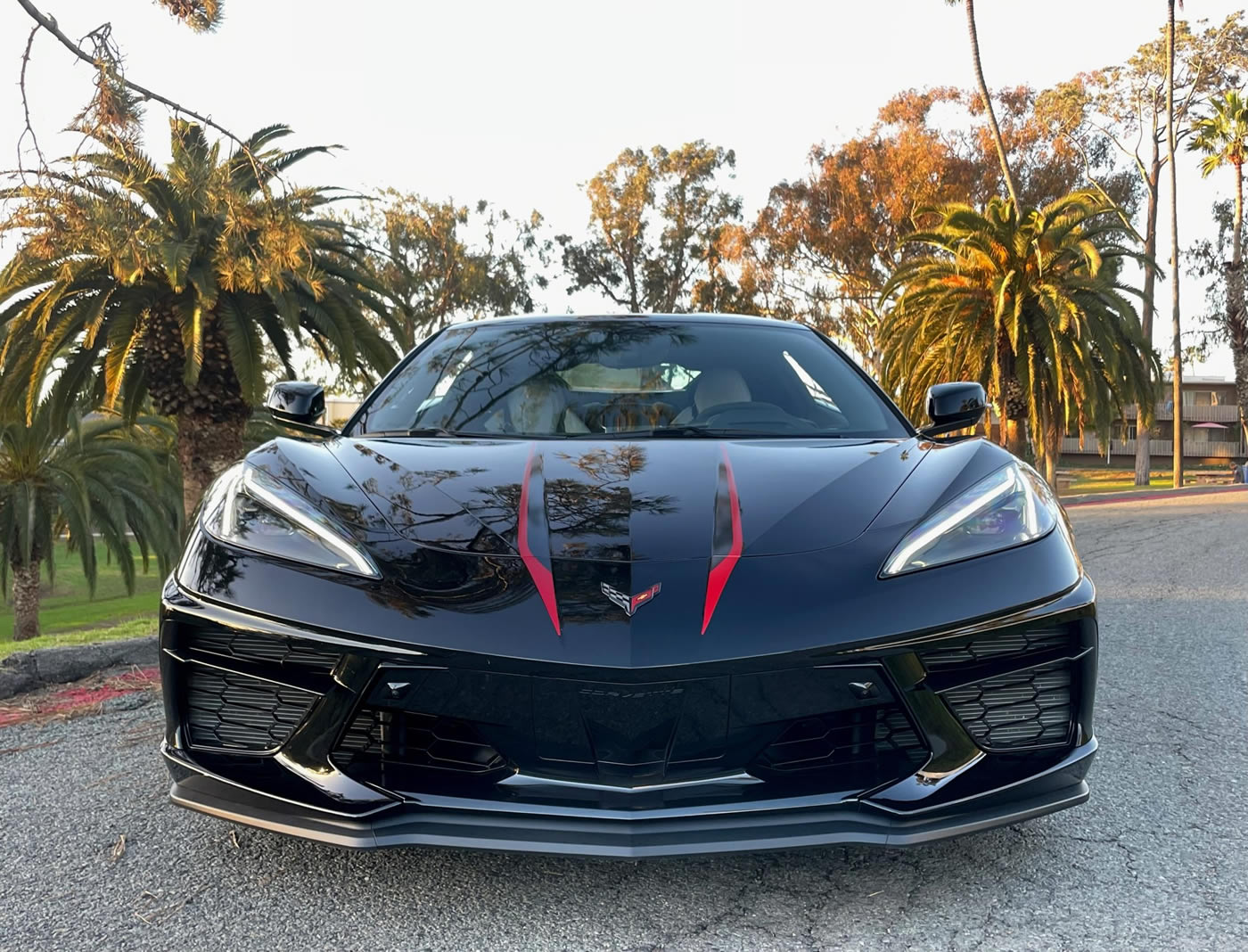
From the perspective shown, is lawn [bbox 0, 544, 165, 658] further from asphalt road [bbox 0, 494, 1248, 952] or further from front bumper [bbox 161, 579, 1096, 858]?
front bumper [bbox 161, 579, 1096, 858]

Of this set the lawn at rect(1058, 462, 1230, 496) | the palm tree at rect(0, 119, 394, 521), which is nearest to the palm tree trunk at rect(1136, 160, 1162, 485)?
the lawn at rect(1058, 462, 1230, 496)

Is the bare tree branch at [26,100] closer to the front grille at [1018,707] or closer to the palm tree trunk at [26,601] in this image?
the front grille at [1018,707]

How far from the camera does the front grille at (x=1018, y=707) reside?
1.92m

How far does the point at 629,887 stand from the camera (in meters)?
2.09

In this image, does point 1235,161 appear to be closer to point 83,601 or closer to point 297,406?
point 297,406

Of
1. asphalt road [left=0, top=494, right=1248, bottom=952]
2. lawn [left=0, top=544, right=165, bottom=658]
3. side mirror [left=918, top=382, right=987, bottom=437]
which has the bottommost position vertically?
lawn [left=0, top=544, right=165, bottom=658]

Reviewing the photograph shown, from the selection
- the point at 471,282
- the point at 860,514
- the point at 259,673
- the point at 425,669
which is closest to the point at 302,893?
the point at 259,673

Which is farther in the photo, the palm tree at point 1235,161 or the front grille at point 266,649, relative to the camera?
the palm tree at point 1235,161

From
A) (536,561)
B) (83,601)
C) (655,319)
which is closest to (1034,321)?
(655,319)

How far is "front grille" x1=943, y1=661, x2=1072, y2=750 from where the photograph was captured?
1.92 meters

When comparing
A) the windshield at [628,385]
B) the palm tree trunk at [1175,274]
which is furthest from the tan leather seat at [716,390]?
the palm tree trunk at [1175,274]

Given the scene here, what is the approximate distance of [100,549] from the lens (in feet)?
157

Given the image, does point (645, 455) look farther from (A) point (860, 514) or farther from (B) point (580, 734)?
(B) point (580, 734)

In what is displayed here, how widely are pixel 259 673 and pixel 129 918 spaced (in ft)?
1.92
